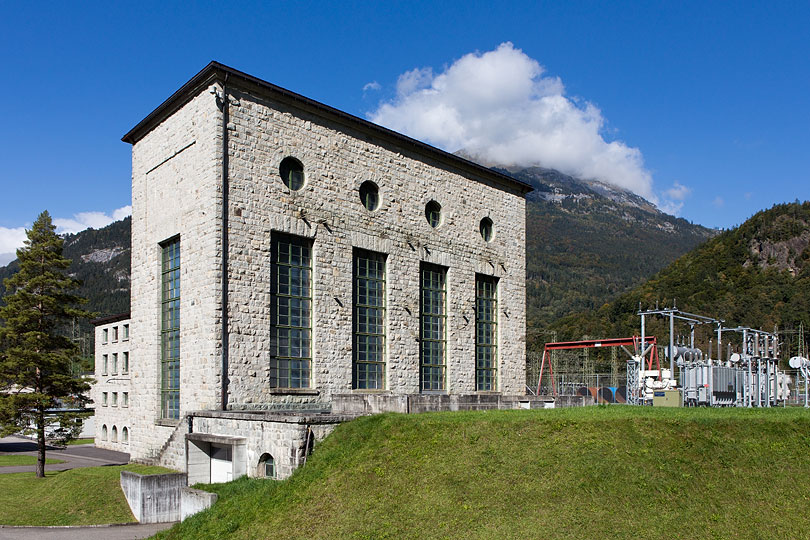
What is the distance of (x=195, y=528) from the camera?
15812 mm

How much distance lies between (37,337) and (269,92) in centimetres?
1683

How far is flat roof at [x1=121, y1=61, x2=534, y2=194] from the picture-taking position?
2212 centimetres

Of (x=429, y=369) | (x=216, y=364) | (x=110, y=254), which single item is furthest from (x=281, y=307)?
(x=110, y=254)

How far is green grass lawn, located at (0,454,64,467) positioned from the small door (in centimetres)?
1989

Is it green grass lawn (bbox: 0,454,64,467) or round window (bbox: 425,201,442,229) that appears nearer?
round window (bbox: 425,201,442,229)

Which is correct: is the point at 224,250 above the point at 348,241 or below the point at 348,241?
below

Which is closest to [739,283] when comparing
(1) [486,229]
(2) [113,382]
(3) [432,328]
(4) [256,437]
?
(1) [486,229]

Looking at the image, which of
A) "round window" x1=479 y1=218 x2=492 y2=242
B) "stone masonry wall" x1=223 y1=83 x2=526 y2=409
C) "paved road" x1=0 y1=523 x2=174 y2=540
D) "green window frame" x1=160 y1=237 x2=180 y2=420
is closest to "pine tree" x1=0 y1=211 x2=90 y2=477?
"green window frame" x1=160 y1=237 x2=180 y2=420

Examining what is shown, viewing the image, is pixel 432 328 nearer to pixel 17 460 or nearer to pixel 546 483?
pixel 546 483

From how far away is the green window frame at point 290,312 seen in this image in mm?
23062

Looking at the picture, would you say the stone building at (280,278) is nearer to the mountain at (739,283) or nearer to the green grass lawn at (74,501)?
the green grass lawn at (74,501)

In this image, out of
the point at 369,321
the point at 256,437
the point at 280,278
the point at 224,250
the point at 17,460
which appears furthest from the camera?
the point at 17,460

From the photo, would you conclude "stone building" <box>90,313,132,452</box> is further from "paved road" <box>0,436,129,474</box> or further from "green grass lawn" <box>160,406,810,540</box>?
"green grass lawn" <box>160,406,810,540</box>

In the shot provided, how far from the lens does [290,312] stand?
23562mm
